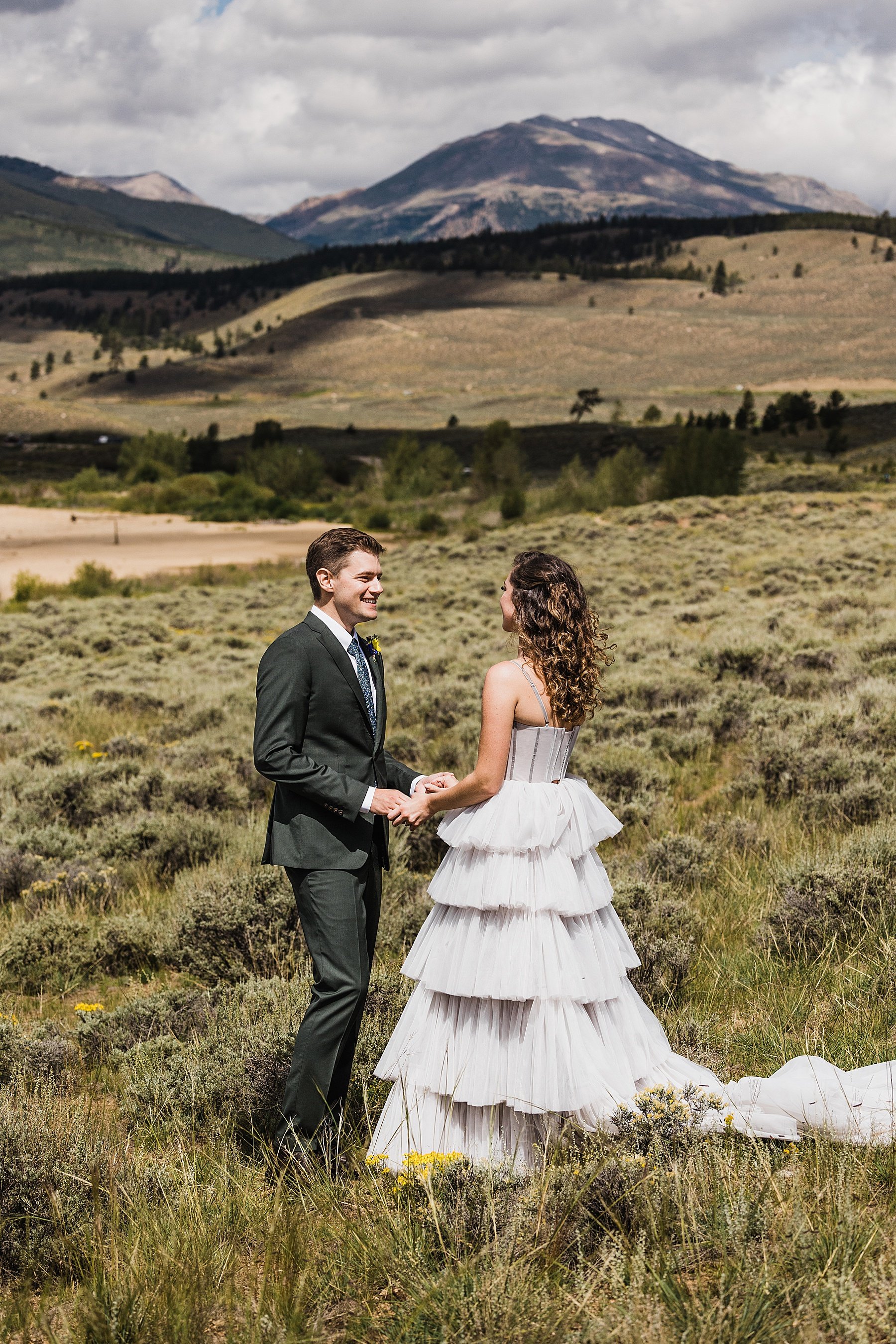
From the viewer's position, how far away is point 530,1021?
115 inches

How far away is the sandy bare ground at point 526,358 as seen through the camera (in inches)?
4653

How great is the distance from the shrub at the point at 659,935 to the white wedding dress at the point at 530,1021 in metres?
1.03

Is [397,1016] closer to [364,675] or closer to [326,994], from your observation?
[326,994]

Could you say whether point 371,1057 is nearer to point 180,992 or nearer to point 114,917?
point 180,992

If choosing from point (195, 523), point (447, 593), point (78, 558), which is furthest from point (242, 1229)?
point (195, 523)

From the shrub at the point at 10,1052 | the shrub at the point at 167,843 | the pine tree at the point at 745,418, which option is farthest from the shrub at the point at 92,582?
the pine tree at the point at 745,418

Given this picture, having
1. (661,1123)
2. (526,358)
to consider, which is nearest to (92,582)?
(661,1123)

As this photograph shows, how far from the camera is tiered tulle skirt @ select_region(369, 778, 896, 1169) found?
9.48ft

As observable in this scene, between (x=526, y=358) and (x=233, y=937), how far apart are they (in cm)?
15736

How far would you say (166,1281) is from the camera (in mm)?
2336

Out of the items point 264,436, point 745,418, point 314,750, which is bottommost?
point 314,750

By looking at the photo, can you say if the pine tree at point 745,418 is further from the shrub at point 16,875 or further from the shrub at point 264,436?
the shrub at point 16,875

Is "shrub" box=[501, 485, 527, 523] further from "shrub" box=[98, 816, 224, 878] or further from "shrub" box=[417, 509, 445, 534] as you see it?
"shrub" box=[98, 816, 224, 878]

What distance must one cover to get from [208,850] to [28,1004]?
5.55 feet
